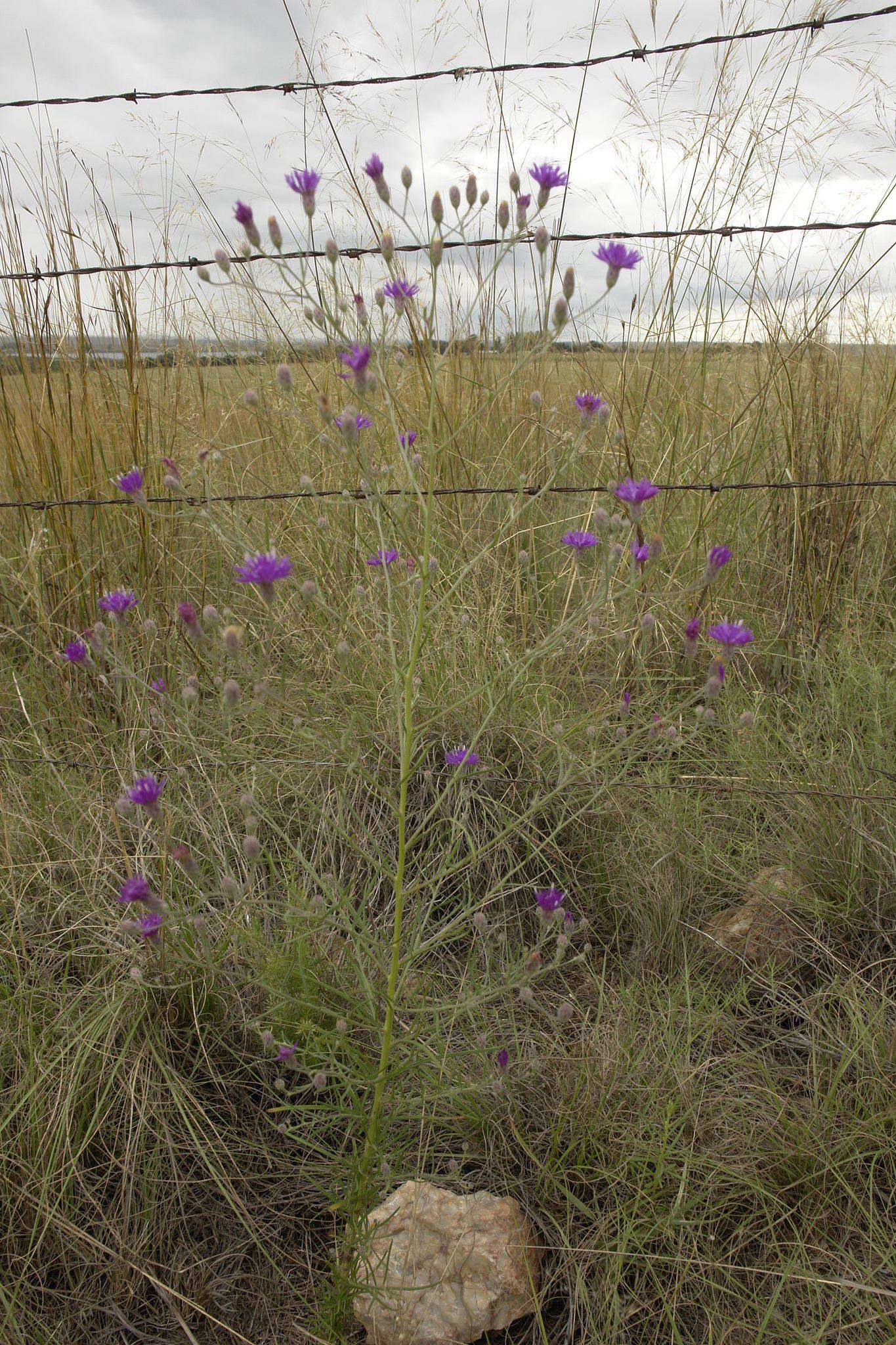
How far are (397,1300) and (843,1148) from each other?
0.64 m

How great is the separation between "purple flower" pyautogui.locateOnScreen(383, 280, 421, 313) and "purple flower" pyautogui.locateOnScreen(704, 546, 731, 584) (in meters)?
0.58

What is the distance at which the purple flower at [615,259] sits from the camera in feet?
4.38

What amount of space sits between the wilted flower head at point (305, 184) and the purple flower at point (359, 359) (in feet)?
0.74

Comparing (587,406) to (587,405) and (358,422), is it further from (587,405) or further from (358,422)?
(358,422)

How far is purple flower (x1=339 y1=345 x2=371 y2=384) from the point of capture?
3.86ft

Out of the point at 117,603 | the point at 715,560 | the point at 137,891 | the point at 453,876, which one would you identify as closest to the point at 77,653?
the point at 117,603

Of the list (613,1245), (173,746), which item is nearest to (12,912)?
(173,746)

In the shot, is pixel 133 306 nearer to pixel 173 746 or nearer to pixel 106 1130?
pixel 173 746

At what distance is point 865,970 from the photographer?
1514 mm

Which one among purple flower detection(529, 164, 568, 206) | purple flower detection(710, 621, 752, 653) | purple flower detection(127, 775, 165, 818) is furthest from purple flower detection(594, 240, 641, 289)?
purple flower detection(127, 775, 165, 818)

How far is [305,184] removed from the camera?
1262mm

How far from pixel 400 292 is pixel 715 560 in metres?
0.62

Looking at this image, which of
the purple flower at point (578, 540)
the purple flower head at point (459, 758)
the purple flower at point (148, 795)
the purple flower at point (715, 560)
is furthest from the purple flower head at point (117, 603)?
the purple flower at point (715, 560)

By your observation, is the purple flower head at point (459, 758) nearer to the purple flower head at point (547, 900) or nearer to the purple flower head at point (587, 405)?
the purple flower head at point (547, 900)
